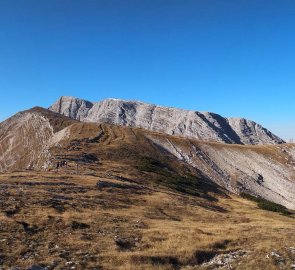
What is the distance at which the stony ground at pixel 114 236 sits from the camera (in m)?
27.2

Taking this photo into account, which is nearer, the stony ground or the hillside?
the stony ground

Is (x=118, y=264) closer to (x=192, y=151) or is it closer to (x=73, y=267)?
(x=73, y=267)

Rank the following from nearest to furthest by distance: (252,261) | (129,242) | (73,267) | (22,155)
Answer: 1. (73,267)
2. (252,261)
3. (129,242)
4. (22,155)

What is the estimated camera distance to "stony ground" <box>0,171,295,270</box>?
27.2 m

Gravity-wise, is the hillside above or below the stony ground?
above

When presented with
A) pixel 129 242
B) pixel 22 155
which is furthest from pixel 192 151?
pixel 129 242

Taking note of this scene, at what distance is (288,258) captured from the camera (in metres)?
29.5

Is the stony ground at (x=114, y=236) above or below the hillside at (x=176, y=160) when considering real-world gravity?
below

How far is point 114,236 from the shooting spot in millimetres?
33281

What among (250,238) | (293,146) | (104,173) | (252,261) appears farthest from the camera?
(293,146)

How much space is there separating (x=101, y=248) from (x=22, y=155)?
505 feet

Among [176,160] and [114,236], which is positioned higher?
[176,160]

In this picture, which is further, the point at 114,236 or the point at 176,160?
the point at 176,160

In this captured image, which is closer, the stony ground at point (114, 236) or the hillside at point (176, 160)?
the stony ground at point (114, 236)
